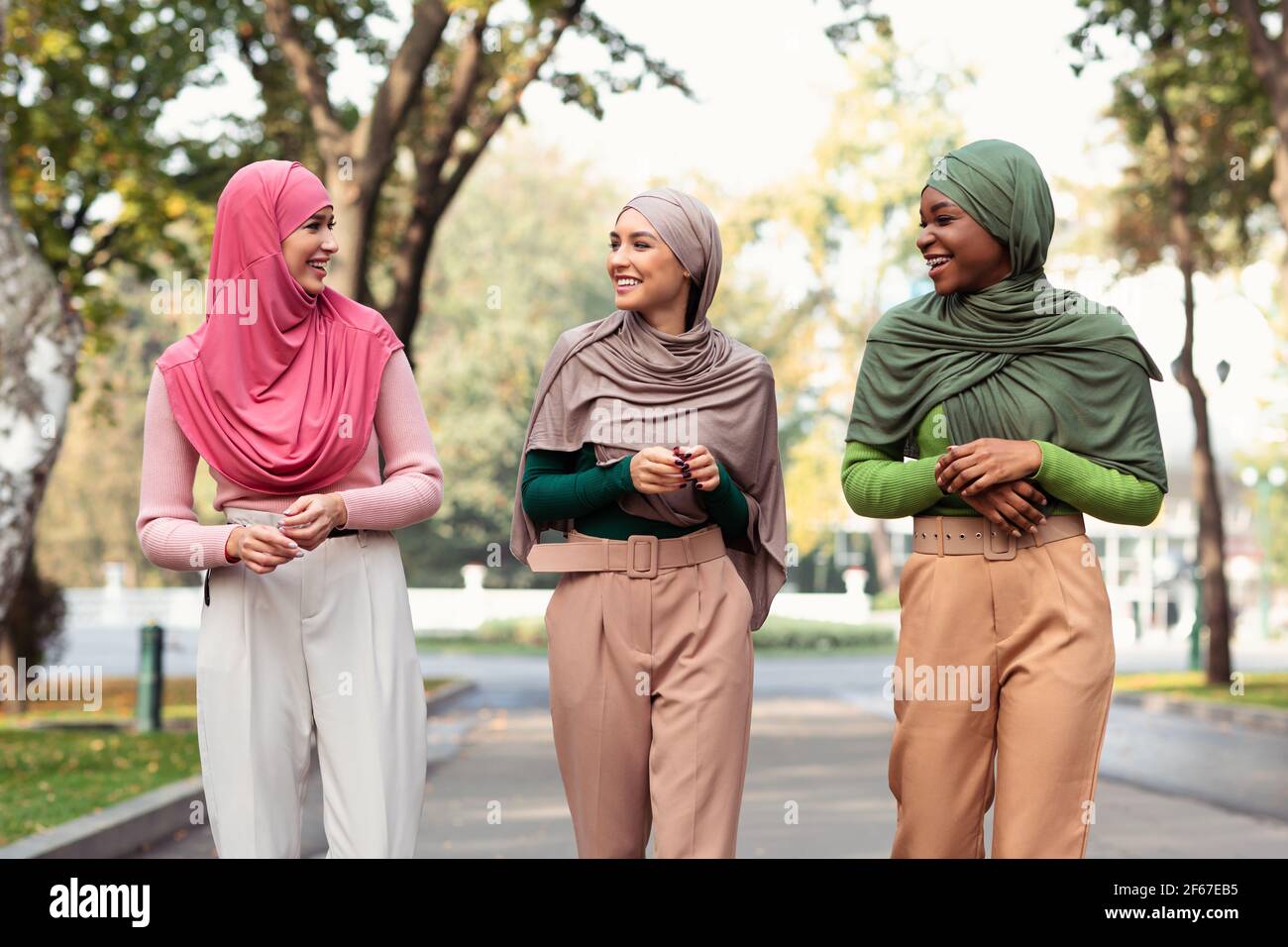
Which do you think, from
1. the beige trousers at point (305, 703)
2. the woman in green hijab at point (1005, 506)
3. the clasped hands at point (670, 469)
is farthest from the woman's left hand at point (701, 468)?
the beige trousers at point (305, 703)

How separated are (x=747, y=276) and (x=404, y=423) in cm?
4361

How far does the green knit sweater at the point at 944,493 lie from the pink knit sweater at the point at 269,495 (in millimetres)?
1058

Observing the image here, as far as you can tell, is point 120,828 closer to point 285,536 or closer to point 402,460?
point 402,460

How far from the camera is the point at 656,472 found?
4.03m

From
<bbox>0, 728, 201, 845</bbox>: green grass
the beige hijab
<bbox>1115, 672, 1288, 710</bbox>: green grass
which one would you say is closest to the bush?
<bbox>1115, 672, 1288, 710</bbox>: green grass

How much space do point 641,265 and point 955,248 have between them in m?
0.78

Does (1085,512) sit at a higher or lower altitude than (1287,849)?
higher

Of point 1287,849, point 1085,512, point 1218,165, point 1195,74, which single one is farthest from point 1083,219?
point 1085,512

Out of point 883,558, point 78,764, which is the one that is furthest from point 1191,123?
point 883,558

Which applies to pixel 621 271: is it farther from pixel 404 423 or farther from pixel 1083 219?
pixel 1083 219

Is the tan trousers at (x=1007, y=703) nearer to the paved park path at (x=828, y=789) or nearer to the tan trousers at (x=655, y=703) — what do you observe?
the tan trousers at (x=655, y=703)

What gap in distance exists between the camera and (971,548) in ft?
13.8

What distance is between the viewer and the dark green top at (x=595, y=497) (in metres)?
4.20
